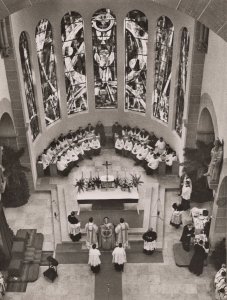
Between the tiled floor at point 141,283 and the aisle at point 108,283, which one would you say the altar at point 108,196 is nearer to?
the tiled floor at point 141,283

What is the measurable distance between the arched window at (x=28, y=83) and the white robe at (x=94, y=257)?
7105 millimetres

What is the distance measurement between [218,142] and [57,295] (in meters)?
6.92

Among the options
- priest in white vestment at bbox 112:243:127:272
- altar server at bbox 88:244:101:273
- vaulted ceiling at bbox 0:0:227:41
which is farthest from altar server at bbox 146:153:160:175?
vaulted ceiling at bbox 0:0:227:41

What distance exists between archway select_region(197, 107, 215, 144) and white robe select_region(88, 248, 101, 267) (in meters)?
6.36

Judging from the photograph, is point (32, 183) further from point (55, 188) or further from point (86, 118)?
point (86, 118)

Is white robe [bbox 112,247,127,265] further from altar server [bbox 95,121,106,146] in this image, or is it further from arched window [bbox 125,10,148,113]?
arched window [bbox 125,10,148,113]

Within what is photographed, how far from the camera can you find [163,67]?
1948 centimetres

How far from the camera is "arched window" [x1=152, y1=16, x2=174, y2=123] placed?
18.5 metres

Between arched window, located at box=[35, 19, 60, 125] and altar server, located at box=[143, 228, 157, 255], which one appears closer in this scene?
altar server, located at box=[143, 228, 157, 255]

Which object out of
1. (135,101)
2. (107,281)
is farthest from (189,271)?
(135,101)

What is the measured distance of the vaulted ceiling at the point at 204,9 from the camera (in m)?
6.43

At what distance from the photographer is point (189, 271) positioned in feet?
47.0

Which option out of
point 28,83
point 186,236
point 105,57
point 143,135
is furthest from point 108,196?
point 105,57

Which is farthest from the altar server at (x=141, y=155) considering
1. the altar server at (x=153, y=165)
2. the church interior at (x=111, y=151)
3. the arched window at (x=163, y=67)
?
the arched window at (x=163, y=67)
